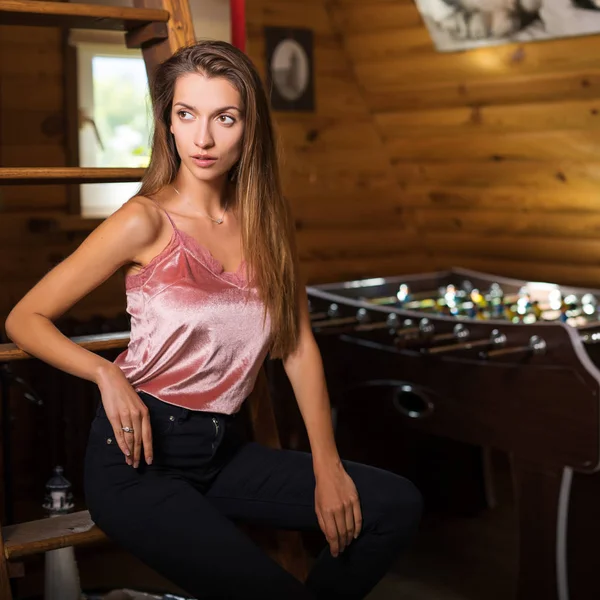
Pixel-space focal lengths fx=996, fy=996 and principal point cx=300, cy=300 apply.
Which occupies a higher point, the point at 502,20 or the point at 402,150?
the point at 502,20

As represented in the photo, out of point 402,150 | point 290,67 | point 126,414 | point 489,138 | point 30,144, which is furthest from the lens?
point 402,150

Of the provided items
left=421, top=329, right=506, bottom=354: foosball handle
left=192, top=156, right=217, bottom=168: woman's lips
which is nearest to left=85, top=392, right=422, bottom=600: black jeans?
left=192, top=156, right=217, bottom=168: woman's lips

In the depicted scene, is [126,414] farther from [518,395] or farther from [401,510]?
[518,395]

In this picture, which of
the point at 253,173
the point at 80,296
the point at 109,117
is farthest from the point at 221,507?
the point at 109,117

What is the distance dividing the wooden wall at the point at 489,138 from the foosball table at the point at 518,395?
691 mm

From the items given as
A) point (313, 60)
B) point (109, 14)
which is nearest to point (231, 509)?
point (109, 14)

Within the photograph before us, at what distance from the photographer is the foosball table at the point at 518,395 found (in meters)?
2.67

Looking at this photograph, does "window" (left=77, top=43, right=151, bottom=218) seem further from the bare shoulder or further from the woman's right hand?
the woman's right hand

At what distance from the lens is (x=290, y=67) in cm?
439

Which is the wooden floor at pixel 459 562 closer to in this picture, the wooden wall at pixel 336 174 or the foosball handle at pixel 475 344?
the foosball handle at pixel 475 344

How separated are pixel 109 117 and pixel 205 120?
7.67ft

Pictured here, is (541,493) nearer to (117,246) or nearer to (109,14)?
(117,246)

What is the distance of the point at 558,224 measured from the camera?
13.3 feet

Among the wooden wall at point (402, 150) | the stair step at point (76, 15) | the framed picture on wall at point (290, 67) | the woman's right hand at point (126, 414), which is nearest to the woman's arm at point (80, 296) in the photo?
the woman's right hand at point (126, 414)
